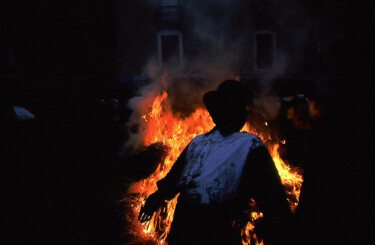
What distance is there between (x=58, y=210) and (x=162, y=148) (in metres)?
2.45

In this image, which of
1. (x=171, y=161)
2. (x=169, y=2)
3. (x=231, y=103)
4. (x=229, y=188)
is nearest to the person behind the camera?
(x=229, y=188)

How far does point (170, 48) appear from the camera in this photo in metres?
12.9

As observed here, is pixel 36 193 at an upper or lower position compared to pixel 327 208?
lower

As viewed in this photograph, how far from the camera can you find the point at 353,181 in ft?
5.77

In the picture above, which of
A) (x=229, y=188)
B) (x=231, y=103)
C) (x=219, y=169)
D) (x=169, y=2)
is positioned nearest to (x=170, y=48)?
(x=169, y=2)

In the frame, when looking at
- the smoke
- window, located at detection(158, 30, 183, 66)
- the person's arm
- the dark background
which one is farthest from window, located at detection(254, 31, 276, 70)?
the person's arm

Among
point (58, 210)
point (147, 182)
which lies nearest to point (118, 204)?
point (147, 182)

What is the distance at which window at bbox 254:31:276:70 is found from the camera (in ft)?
42.4

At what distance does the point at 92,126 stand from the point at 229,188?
8.66 m

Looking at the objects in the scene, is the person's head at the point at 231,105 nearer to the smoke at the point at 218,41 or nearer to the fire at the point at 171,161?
the fire at the point at 171,161

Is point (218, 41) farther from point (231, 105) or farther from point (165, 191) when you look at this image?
point (165, 191)

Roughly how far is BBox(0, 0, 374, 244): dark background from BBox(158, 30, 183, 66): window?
1.13 metres

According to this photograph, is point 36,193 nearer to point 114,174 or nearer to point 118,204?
point 118,204

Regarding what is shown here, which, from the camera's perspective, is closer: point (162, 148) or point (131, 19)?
point (162, 148)
